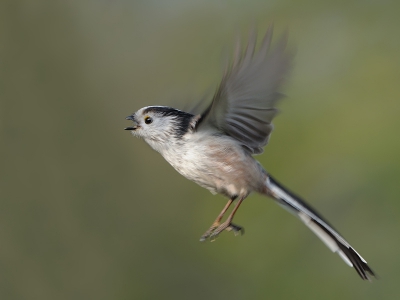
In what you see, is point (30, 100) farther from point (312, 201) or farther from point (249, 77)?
point (249, 77)

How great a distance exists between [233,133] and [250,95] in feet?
1.19

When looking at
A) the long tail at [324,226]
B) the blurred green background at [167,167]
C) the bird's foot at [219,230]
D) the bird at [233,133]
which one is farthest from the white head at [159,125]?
the blurred green background at [167,167]

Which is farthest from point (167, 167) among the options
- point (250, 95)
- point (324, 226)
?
point (250, 95)

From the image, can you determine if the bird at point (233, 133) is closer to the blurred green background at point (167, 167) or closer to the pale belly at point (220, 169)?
the pale belly at point (220, 169)

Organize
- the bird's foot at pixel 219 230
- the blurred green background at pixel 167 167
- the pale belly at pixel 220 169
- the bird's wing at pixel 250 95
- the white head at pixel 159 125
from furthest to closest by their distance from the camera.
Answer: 1. the blurred green background at pixel 167 167
2. the white head at pixel 159 125
3. the pale belly at pixel 220 169
4. the bird's foot at pixel 219 230
5. the bird's wing at pixel 250 95

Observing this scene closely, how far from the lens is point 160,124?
12.3 ft

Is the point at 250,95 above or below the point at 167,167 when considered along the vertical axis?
above

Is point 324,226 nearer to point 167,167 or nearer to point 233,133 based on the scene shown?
point 233,133

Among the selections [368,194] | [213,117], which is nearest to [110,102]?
[368,194]

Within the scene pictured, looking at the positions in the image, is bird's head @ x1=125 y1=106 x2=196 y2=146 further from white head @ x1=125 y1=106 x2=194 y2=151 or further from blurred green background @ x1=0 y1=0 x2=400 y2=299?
blurred green background @ x1=0 y1=0 x2=400 y2=299

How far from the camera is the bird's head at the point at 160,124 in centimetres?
370

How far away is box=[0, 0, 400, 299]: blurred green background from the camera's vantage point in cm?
657

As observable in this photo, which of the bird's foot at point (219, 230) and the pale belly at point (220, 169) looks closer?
the bird's foot at point (219, 230)

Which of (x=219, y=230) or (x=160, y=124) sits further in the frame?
(x=160, y=124)
